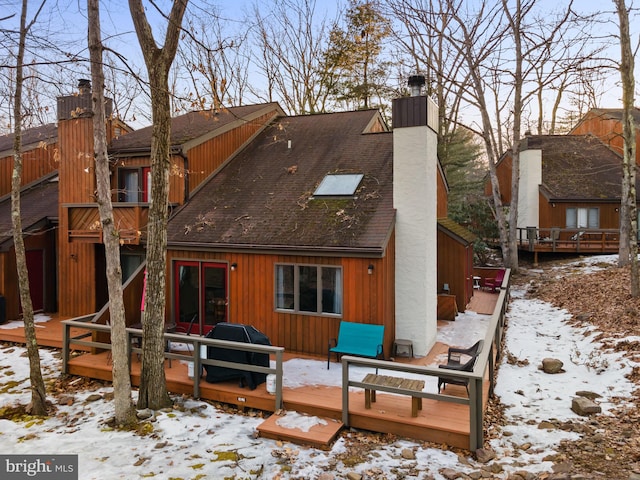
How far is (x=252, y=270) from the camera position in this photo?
10219mm

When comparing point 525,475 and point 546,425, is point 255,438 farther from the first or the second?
point 546,425

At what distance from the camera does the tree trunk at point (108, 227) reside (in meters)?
6.80

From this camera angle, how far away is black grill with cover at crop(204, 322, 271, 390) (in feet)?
25.2

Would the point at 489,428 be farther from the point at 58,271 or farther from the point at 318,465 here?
the point at 58,271

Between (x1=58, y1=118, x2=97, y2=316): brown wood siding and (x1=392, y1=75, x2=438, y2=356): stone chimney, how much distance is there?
8.76 m

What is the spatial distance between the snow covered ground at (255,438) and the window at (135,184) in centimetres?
505

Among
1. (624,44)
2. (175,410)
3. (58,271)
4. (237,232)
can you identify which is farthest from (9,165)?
(624,44)

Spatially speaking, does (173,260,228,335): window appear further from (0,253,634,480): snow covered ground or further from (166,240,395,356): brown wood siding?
(0,253,634,480): snow covered ground

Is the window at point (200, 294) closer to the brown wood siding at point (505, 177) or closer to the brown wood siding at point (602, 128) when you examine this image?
the brown wood siding at point (505, 177)

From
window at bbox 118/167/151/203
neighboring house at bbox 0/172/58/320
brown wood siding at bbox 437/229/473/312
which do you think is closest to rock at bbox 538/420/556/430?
brown wood siding at bbox 437/229/473/312

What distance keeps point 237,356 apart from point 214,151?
7603 mm

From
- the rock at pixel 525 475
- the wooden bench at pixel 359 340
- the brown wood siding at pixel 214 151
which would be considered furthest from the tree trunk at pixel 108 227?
the rock at pixel 525 475

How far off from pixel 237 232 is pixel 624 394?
26.8ft

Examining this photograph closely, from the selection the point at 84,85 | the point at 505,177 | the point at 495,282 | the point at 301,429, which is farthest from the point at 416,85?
the point at 505,177
